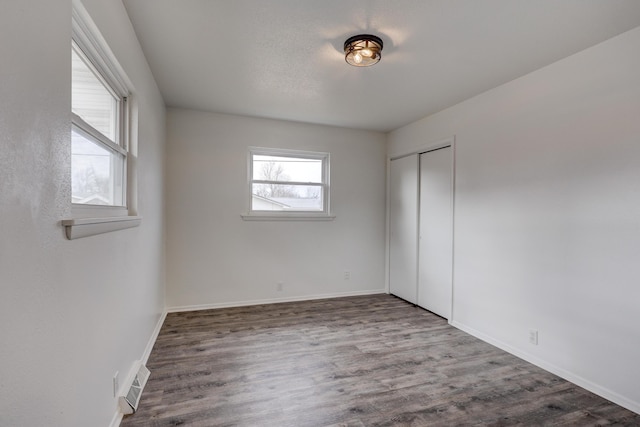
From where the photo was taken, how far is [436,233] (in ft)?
12.6

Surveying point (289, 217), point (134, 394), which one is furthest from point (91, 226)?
point (289, 217)

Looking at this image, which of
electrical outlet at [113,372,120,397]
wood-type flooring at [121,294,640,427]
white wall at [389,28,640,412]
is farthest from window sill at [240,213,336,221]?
electrical outlet at [113,372,120,397]

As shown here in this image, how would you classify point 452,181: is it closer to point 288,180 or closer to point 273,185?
point 288,180

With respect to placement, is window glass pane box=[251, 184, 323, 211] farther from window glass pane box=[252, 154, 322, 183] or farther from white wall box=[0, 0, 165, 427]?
white wall box=[0, 0, 165, 427]

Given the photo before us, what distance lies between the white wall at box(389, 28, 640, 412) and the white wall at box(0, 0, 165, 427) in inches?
123

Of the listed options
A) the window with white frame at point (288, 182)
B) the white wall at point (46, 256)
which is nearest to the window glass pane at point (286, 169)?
the window with white frame at point (288, 182)

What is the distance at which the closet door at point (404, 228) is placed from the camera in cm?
422

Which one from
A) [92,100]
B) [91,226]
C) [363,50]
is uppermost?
[363,50]

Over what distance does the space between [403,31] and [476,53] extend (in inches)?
27.8

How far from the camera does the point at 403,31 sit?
6.85 ft

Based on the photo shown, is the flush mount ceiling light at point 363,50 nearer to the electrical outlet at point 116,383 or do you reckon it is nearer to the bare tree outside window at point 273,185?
the bare tree outside window at point 273,185

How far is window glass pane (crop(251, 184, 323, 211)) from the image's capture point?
4168 mm

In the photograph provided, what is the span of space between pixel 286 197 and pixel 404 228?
1742 millimetres

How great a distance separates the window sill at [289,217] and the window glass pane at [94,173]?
201cm
